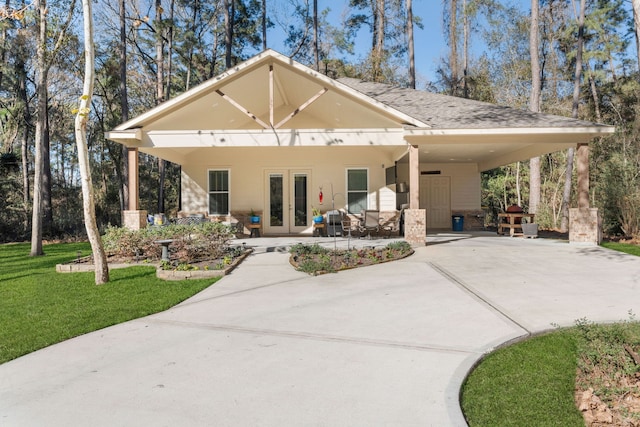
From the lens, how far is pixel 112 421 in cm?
248

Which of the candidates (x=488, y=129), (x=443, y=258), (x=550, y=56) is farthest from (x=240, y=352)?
(x=550, y=56)

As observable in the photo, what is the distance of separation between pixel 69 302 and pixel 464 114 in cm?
1052

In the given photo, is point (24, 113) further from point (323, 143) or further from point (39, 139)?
point (323, 143)

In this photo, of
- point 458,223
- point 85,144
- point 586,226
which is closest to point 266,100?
point 85,144

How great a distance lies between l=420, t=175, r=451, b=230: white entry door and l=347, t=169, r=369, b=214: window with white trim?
311cm

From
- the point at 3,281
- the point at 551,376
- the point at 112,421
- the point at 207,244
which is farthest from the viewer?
the point at 207,244

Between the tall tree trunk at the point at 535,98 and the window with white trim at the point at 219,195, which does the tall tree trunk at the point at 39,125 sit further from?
the tall tree trunk at the point at 535,98

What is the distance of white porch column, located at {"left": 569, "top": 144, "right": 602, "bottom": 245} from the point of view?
10.2 m

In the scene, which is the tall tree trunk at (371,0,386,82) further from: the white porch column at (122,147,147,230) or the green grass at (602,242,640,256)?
the white porch column at (122,147,147,230)

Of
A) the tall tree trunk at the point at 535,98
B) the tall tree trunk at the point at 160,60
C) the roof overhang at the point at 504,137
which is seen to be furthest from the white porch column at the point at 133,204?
the tall tree trunk at the point at 535,98

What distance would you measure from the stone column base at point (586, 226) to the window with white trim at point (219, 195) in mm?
10784

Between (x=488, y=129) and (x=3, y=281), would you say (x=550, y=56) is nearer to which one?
(x=488, y=129)

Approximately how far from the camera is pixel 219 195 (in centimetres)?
1421

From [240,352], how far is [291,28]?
26047 millimetres
